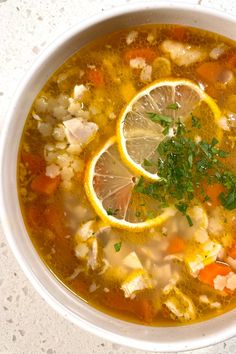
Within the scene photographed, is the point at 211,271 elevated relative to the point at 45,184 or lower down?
lower down

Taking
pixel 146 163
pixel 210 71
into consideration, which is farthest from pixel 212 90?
pixel 146 163

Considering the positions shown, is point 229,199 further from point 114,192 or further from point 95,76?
point 95,76

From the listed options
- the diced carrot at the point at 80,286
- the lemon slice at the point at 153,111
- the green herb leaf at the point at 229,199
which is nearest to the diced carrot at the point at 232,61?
the lemon slice at the point at 153,111

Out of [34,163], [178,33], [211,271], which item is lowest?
[211,271]

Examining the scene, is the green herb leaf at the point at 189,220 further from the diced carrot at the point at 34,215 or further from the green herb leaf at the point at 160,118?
the diced carrot at the point at 34,215

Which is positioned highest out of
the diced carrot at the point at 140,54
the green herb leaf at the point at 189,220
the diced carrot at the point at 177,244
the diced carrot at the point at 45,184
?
the diced carrot at the point at 140,54

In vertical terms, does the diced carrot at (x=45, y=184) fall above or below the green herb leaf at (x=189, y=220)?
above
